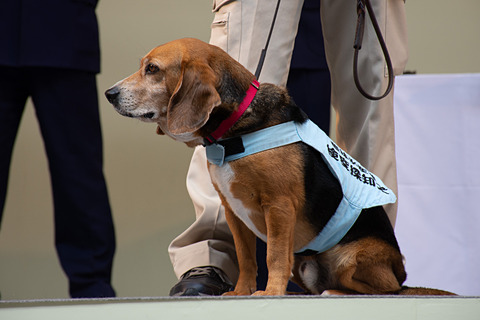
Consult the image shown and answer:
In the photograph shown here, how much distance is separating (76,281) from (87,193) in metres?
0.31

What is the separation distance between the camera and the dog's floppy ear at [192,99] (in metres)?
1.27

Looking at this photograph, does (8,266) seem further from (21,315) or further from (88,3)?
(21,315)

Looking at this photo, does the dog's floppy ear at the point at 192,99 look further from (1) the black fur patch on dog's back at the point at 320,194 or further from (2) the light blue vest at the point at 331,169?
(1) the black fur patch on dog's back at the point at 320,194

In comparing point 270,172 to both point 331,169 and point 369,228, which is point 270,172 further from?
point 369,228

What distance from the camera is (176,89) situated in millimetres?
1296

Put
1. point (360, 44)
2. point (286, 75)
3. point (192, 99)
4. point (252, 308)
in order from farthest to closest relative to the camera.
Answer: point (286, 75), point (360, 44), point (192, 99), point (252, 308)

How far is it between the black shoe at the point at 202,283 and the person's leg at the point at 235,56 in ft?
0.13

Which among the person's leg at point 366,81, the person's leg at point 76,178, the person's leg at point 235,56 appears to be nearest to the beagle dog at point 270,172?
the person's leg at point 235,56

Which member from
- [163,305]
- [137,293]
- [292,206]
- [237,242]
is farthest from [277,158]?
[137,293]

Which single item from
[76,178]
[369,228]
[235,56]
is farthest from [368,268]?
[76,178]

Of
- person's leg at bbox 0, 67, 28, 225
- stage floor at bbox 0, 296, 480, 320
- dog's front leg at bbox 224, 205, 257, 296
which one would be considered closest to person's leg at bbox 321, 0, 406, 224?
dog's front leg at bbox 224, 205, 257, 296

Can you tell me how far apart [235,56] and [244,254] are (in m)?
0.58

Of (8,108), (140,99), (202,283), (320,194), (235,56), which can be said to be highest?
(235,56)

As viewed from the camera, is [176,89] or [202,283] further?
[202,283]
